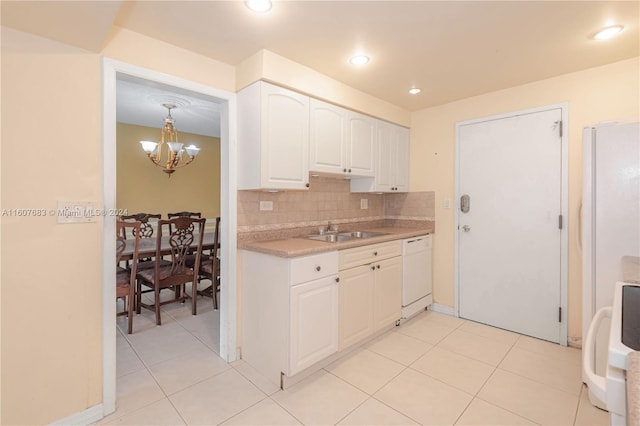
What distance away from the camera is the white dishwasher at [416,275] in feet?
9.62

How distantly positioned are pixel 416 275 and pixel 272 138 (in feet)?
6.54

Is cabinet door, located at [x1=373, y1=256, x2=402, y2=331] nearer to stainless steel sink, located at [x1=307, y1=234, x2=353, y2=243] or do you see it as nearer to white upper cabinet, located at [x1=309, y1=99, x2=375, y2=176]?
stainless steel sink, located at [x1=307, y1=234, x2=353, y2=243]

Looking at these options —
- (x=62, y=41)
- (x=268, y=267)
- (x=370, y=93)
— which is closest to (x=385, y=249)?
(x=268, y=267)

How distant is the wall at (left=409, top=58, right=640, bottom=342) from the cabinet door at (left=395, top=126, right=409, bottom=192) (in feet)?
0.25

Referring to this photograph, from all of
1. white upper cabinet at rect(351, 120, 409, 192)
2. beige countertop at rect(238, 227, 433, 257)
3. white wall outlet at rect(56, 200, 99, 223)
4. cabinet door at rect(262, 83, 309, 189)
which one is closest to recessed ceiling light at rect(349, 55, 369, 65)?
cabinet door at rect(262, 83, 309, 189)

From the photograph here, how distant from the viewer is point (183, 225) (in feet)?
10.3

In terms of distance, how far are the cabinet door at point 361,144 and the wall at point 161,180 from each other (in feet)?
11.7

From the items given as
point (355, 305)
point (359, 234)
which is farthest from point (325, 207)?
point (355, 305)

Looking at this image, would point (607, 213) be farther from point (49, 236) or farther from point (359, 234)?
point (49, 236)

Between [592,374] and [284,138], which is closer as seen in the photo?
[592,374]

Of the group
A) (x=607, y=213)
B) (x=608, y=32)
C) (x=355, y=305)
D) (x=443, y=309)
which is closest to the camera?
(x=607, y=213)

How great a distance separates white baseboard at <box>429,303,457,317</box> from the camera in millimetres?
3242

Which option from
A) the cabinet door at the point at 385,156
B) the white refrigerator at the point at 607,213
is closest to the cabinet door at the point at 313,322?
the cabinet door at the point at 385,156

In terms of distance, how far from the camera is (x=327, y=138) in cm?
260
